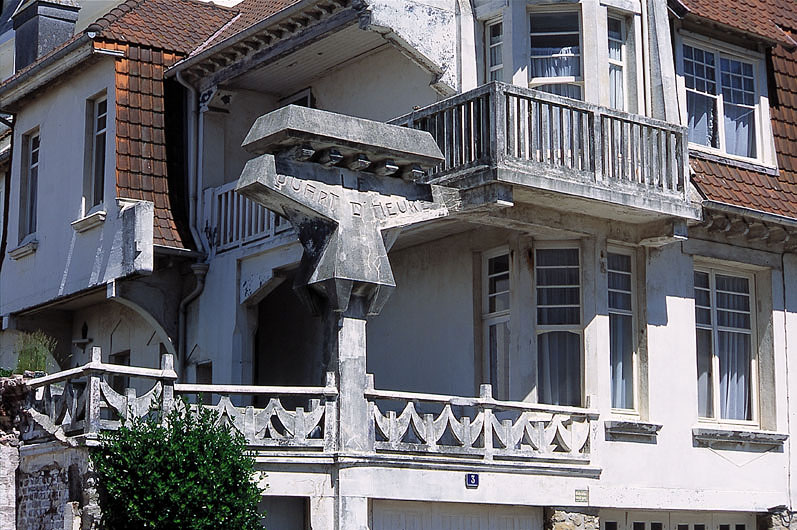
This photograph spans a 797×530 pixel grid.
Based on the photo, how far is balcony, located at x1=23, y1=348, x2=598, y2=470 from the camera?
16.0m

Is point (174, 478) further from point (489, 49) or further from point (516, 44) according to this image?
point (489, 49)

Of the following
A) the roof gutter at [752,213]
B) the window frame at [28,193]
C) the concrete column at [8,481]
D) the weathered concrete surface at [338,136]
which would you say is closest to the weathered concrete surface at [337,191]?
the weathered concrete surface at [338,136]

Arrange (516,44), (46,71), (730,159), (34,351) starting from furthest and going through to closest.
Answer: (46,71)
(730,159)
(34,351)
(516,44)

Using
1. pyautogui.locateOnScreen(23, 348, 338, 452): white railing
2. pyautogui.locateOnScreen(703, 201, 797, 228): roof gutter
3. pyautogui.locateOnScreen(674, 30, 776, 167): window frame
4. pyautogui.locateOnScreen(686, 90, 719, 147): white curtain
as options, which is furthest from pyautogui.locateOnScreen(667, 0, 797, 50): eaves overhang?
pyautogui.locateOnScreen(23, 348, 338, 452): white railing

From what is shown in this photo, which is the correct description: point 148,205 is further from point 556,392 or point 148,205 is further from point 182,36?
point 556,392

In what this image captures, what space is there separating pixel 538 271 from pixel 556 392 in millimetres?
1565

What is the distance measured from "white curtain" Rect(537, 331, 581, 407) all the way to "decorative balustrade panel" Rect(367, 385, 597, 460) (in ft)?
1.68

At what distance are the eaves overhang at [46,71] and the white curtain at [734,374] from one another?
31.5 ft

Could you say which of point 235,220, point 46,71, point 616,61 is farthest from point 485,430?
point 46,71

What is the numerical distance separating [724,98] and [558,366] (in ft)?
16.0

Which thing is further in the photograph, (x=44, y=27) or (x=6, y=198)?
(x=44, y=27)

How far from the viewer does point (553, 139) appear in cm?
1803

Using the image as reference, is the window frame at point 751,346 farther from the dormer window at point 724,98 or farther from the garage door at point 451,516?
the garage door at point 451,516

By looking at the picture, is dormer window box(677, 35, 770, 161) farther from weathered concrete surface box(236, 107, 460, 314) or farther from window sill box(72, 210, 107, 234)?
window sill box(72, 210, 107, 234)
